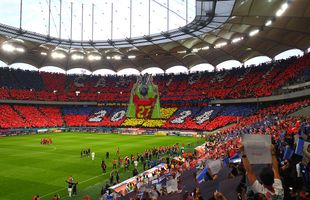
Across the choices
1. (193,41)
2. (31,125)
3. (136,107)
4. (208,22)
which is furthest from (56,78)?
(208,22)

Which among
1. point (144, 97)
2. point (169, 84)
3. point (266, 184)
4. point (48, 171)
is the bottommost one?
point (48, 171)

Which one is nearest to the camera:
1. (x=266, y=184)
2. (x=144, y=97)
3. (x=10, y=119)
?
(x=266, y=184)

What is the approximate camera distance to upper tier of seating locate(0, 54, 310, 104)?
56.5 m

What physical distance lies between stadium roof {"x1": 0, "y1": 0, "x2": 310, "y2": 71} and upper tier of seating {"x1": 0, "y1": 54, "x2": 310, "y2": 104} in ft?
12.0

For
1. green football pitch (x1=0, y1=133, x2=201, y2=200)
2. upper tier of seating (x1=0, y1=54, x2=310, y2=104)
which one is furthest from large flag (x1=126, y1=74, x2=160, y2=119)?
upper tier of seating (x1=0, y1=54, x2=310, y2=104)

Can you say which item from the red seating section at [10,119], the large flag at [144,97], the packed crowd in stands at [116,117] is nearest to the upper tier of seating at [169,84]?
the packed crowd in stands at [116,117]

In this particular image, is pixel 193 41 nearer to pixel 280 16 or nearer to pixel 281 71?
pixel 281 71

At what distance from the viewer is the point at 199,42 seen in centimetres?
5866

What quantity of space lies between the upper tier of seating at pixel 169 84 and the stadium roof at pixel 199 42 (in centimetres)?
366

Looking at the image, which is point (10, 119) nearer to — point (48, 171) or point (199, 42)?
point (48, 171)

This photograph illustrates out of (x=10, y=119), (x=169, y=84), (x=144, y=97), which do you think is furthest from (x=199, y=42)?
(x=10, y=119)

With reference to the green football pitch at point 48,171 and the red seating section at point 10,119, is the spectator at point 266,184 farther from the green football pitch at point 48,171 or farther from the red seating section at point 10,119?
the red seating section at point 10,119

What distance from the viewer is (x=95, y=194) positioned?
64.0ft

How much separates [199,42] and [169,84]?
24832 millimetres
